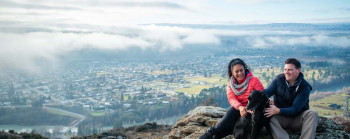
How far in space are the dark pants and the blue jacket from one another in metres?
0.87

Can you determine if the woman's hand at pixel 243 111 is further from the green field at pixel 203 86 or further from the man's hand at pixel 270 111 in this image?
the green field at pixel 203 86

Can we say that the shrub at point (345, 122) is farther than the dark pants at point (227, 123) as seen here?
Yes

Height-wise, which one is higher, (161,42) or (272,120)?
(161,42)

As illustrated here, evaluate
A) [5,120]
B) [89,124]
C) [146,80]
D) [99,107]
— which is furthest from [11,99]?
[146,80]

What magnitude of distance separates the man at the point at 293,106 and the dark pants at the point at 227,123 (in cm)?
75

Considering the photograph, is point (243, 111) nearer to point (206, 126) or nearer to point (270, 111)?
point (270, 111)

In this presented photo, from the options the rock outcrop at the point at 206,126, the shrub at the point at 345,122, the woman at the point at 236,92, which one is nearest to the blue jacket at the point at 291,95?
the woman at the point at 236,92

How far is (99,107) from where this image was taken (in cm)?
4588

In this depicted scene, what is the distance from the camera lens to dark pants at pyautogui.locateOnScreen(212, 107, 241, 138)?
18.2ft

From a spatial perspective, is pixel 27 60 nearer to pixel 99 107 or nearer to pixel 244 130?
pixel 99 107

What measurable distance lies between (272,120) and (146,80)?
67448mm

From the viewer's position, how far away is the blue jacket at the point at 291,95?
5.09 metres

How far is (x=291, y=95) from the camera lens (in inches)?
205

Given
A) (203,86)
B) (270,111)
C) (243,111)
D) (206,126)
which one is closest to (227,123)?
(243,111)
